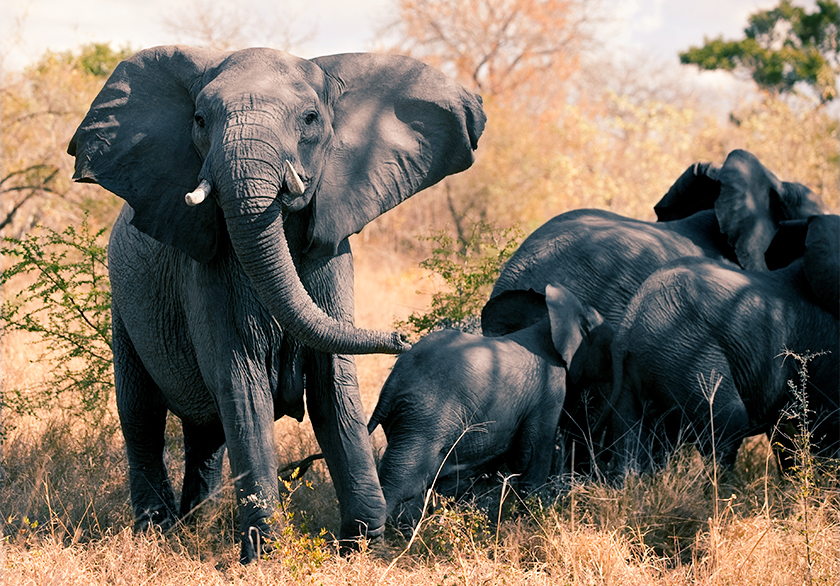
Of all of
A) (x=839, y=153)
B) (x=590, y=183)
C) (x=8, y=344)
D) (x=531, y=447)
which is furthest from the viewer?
(x=590, y=183)

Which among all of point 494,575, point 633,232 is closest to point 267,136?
point 494,575

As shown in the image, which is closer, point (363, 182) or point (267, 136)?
point (267, 136)

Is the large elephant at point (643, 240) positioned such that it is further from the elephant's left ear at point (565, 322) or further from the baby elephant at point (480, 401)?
the baby elephant at point (480, 401)

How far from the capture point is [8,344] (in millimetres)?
7863

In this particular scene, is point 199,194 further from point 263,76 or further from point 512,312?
point 512,312

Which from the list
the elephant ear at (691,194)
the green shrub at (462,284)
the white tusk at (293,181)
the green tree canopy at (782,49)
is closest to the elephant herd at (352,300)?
the white tusk at (293,181)

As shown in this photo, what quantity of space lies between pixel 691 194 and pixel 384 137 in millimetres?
3460

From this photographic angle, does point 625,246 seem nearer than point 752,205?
Yes

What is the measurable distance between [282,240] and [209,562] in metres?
1.61

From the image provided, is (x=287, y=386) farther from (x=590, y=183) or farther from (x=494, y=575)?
(x=590, y=183)

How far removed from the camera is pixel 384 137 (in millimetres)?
3473

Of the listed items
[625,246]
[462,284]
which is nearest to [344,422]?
[625,246]

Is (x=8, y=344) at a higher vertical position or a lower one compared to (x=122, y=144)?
lower

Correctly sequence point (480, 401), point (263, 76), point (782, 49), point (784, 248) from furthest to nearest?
point (782, 49) → point (784, 248) → point (480, 401) → point (263, 76)
